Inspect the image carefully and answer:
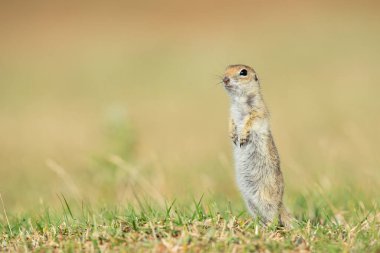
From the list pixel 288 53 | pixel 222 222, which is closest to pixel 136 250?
pixel 222 222

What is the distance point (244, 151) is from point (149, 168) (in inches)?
192

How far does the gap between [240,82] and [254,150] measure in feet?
2.06

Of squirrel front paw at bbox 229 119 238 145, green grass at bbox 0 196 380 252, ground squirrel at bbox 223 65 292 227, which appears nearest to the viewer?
green grass at bbox 0 196 380 252

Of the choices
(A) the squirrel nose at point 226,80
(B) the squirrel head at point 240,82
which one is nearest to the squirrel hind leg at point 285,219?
(B) the squirrel head at point 240,82

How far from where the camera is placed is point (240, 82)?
6070 millimetres

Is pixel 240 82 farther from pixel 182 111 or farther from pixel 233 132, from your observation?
pixel 182 111

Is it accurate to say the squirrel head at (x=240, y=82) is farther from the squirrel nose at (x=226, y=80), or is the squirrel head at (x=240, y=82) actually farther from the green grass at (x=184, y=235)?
the green grass at (x=184, y=235)

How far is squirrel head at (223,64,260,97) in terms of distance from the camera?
239 inches

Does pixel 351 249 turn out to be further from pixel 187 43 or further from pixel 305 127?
pixel 187 43

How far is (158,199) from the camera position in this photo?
6.93 metres

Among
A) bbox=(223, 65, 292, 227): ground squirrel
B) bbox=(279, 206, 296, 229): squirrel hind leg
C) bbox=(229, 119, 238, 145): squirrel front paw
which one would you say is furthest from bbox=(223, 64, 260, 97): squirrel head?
bbox=(279, 206, 296, 229): squirrel hind leg

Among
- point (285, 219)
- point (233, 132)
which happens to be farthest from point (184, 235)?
point (233, 132)

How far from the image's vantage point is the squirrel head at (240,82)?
239 inches

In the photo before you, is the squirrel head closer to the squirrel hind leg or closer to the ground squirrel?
the ground squirrel
